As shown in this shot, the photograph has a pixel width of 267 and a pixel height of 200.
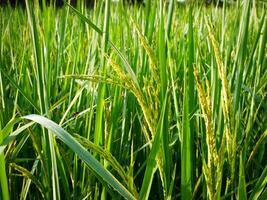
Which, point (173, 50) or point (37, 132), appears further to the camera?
point (173, 50)

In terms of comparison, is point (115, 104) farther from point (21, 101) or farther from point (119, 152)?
point (21, 101)

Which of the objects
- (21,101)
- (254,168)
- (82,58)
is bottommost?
(254,168)

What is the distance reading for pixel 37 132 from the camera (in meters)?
0.74

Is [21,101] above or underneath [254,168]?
above

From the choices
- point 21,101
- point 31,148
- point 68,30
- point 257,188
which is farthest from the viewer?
point 68,30

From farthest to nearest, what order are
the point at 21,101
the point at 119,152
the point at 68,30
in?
1. the point at 68,30
2. the point at 21,101
3. the point at 119,152

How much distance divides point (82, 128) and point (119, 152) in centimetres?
16

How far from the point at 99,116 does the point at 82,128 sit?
260 millimetres

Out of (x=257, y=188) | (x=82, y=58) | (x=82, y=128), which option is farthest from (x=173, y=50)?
(x=257, y=188)

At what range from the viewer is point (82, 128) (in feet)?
2.65

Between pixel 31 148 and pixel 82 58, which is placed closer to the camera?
pixel 31 148

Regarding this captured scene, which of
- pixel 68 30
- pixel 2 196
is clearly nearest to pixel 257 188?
pixel 2 196

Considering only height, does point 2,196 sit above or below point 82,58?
below

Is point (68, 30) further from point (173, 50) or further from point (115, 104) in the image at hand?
point (115, 104)
